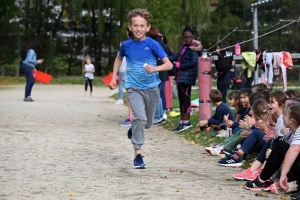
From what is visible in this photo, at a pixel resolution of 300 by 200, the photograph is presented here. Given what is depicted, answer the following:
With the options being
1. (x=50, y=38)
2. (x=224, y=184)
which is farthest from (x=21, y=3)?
(x=224, y=184)

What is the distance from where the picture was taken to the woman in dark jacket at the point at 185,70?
1389 centimetres

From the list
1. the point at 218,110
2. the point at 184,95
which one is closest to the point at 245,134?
the point at 218,110

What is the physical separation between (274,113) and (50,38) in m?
35.5

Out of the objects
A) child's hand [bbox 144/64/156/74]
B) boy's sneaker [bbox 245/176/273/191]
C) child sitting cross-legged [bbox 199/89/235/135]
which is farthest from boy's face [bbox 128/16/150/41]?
child sitting cross-legged [bbox 199/89/235/135]

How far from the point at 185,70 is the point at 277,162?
21.1ft

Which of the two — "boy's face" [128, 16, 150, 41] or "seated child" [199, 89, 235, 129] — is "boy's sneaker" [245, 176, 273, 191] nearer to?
"boy's face" [128, 16, 150, 41]

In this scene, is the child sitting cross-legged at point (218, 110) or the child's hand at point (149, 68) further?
the child sitting cross-legged at point (218, 110)

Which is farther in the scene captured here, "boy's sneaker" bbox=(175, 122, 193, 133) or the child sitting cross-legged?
"boy's sneaker" bbox=(175, 122, 193, 133)

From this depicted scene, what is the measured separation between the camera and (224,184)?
823 centimetres

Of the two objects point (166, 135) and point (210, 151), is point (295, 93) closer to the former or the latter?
point (210, 151)

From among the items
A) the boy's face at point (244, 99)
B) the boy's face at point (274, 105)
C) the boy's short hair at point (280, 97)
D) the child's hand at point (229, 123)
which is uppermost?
the boy's short hair at point (280, 97)

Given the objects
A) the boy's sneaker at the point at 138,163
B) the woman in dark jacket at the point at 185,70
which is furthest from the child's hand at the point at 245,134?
the woman in dark jacket at the point at 185,70

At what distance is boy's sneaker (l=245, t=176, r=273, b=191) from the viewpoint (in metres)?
7.76

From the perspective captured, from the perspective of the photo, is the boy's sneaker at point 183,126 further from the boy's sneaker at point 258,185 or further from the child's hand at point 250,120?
the boy's sneaker at point 258,185
